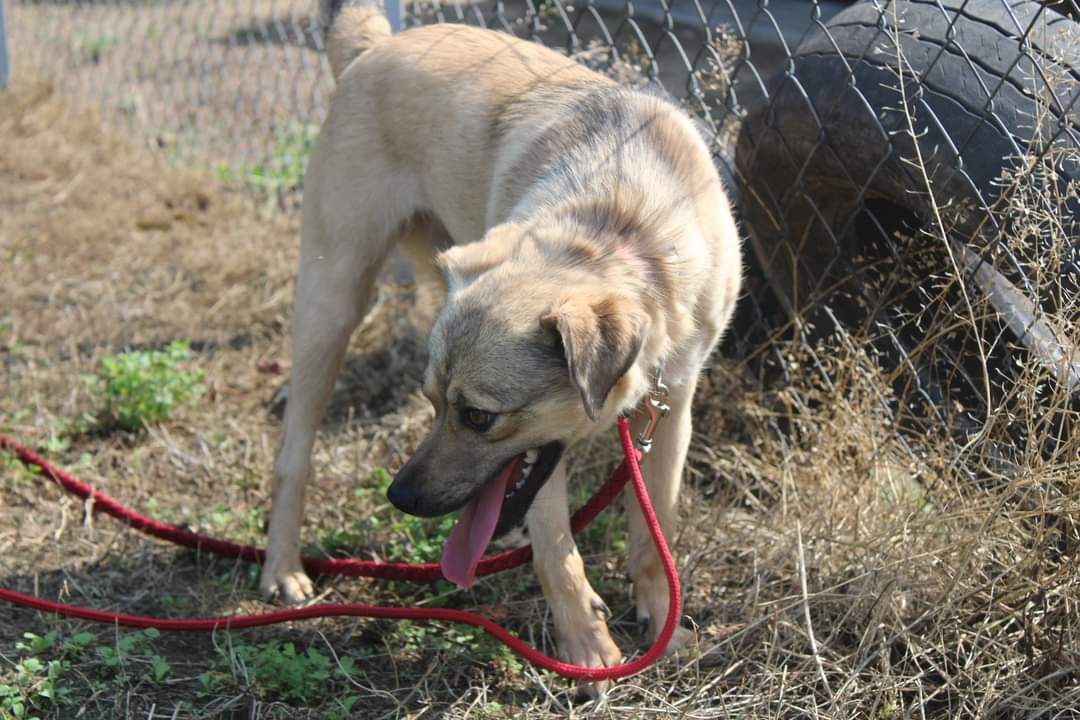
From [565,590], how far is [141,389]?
184 cm

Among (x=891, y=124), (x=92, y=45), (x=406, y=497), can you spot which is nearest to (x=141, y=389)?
(x=406, y=497)

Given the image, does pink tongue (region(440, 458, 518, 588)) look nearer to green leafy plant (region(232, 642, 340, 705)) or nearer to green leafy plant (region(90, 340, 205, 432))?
green leafy plant (region(232, 642, 340, 705))

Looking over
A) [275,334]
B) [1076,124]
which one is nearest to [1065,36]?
[1076,124]

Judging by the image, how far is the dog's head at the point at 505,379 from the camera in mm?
2422

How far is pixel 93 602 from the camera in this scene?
3.09m

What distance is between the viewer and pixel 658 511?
307 cm

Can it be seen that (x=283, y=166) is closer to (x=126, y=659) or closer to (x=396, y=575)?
(x=396, y=575)

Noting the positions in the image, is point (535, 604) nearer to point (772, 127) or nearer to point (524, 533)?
point (524, 533)

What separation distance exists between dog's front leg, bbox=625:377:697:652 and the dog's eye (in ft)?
2.05

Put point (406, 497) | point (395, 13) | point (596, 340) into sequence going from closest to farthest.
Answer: point (596, 340) → point (406, 497) → point (395, 13)

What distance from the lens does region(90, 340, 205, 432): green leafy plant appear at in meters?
3.87

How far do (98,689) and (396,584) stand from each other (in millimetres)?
873

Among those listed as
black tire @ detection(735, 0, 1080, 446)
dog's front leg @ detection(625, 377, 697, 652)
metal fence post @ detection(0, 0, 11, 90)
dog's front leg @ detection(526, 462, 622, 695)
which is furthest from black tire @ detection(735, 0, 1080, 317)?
metal fence post @ detection(0, 0, 11, 90)

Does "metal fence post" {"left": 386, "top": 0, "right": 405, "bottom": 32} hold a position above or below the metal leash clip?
below
